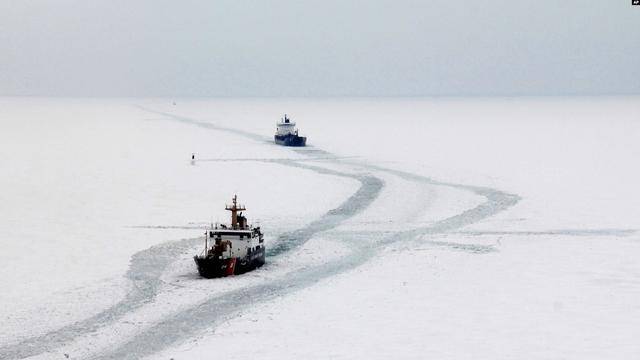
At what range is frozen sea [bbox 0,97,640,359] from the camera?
105ft

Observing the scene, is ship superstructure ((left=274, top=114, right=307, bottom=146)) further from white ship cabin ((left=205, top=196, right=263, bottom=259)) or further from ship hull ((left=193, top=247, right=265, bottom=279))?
ship hull ((left=193, top=247, right=265, bottom=279))

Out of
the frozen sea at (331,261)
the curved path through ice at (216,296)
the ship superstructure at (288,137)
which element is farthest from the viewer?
the ship superstructure at (288,137)

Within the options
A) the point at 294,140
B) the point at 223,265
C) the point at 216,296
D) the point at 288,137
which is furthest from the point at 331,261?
the point at 288,137

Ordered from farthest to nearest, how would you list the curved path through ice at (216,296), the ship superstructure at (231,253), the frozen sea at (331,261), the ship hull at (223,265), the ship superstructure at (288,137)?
the ship superstructure at (288,137) → the ship superstructure at (231,253) → the ship hull at (223,265) → the curved path through ice at (216,296) → the frozen sea at (331,261)

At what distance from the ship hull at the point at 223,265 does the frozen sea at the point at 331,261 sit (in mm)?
605

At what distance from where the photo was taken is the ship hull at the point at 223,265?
42.4 meters

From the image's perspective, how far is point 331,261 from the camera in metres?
46.5

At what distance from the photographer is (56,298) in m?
38.2

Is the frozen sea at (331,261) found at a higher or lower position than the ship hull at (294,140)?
lower

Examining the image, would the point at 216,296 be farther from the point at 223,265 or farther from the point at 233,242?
the point at 233,242

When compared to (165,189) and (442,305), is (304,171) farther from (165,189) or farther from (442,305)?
(442,305)

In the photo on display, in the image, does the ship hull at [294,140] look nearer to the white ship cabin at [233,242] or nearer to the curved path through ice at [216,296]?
the curved path through ice at [216,296]

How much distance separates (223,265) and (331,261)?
256 inches

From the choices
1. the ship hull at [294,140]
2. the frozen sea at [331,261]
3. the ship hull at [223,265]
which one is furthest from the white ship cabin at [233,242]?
the ship hull at [294,140]
